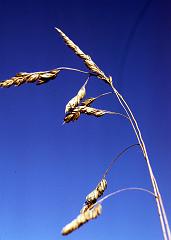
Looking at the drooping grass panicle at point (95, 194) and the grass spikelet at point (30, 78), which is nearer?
the drooping grass panicle at point (95, 194)

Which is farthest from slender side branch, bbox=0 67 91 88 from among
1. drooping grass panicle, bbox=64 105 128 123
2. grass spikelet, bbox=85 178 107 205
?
grass spikelet, bbox=85 178 107 205

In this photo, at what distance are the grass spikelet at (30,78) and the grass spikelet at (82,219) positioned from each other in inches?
20.4

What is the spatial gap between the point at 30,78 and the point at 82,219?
58cm

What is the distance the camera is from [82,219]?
0.94 meters

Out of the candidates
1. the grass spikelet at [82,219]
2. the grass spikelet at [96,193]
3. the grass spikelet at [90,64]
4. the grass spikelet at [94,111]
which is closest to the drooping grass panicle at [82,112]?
the grass spikelet at [94,111]

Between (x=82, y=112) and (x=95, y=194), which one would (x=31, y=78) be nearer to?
(x=82, y=112)

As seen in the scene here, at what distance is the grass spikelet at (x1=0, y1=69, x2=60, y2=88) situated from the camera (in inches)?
49.4

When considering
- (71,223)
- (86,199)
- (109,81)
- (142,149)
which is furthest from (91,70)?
(71,223)

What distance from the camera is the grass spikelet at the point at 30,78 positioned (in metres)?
1.25

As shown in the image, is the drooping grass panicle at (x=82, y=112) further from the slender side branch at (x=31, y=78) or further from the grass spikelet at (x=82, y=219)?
the grass spikelet at (x=82, y=219)

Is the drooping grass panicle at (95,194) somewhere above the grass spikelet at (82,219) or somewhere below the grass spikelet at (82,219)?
above

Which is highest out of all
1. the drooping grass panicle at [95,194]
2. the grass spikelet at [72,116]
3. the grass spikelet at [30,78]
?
the grass spikelet at [30,78]

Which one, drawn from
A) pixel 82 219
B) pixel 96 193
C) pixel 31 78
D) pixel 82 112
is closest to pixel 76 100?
pixel 82 112

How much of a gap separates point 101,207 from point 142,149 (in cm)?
29
